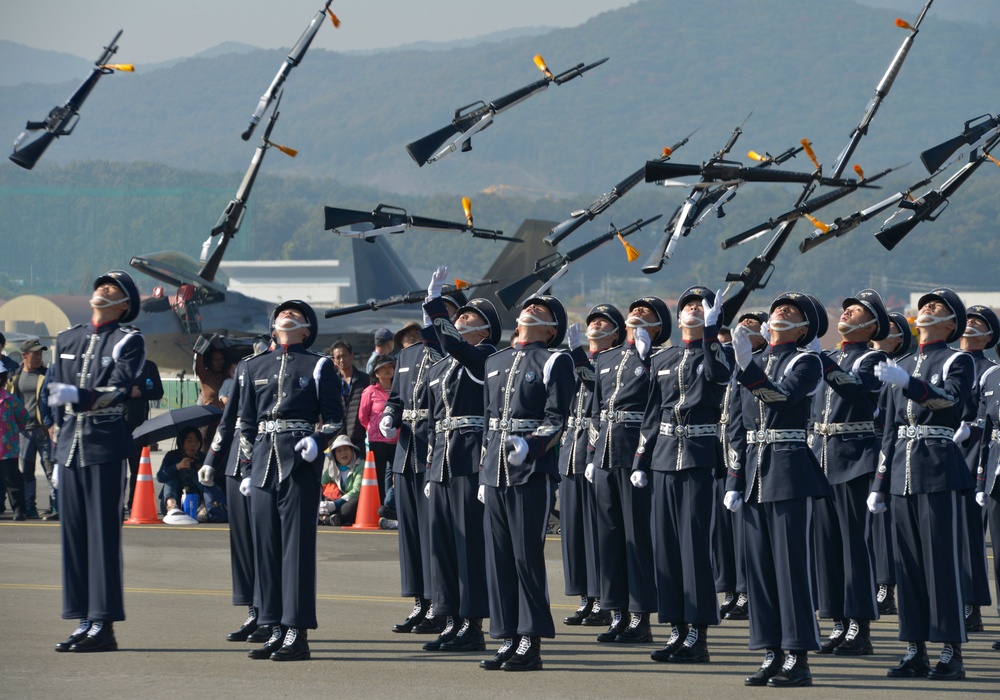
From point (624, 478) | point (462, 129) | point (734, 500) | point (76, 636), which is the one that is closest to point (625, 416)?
point (624, 478)

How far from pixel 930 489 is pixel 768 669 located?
136 cm

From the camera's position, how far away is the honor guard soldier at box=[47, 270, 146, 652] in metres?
8.60

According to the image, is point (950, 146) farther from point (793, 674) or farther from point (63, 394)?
point (63, 394)

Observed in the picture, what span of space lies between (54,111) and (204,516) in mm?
4566

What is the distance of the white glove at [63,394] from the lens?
27.4ft

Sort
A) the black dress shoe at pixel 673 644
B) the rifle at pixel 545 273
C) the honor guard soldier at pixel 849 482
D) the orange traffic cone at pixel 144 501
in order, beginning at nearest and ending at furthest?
the black dress shoe at pixel 673 644 → the honor guard soldier at pixel 849 482 → the rifle at pixel 545 273 → the orange traffic cone at pixel 144 501

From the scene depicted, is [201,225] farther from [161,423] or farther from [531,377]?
[531,377]

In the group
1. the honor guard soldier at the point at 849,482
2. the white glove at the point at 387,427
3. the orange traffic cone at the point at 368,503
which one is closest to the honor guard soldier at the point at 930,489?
the honor guard soldier at the point at 849,482

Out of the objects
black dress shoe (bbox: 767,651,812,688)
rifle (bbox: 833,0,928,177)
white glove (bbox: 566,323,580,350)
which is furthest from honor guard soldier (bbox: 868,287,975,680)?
rifle (bbox: 833,0,928,177)

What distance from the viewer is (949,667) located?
8.02 metres

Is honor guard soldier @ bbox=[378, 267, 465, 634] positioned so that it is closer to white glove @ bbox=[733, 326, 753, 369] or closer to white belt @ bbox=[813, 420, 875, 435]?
white glove @ bbox=[733, 326, 753, 369]

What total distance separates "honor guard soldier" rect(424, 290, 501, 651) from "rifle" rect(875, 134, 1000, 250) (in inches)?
159

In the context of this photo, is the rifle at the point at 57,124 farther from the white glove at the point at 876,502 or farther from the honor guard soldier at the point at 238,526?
the white glove at the point at 876,502

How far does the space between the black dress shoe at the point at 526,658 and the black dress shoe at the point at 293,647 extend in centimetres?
114
